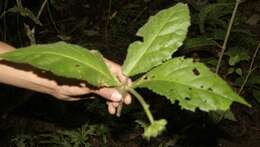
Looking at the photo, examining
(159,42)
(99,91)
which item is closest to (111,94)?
(99,91)

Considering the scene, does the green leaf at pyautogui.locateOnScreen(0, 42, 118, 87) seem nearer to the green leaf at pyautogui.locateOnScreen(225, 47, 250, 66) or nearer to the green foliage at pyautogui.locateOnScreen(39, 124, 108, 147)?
the green leaf at pyautogui.locateOnScreen(225, 47, 250, 66)

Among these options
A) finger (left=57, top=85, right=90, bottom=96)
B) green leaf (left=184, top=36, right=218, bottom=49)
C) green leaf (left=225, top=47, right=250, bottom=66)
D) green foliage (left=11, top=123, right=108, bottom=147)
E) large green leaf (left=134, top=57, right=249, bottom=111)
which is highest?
large green leaf (left=134, top=57, right=249, bottom=111)

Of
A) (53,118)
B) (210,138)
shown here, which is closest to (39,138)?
(53,118)

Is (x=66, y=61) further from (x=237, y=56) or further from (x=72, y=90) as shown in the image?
(x=237, y=56)

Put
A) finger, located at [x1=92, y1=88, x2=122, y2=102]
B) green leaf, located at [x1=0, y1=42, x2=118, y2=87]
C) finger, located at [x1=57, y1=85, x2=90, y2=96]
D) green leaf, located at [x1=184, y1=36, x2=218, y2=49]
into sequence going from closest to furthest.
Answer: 1. green leaf, located at [x1=0, y1=42, x2=118, y2=87]
2. finger, located at [x1=92, y1=88, x2=122, y2=102]
3. finger, located at [x1=57, y1=85, x2=90, y2=96]
4. green leaf, located at [x1=184, y1=36, x2=218, y2=49]

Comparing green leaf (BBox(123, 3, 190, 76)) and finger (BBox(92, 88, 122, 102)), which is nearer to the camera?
green leaf (BBox(123, 3, 190, 76))

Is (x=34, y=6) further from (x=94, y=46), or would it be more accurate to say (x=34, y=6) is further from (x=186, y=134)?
(x=186, y=134)

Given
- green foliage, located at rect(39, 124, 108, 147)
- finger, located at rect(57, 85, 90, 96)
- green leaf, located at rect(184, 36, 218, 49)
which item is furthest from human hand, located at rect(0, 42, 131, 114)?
green foliage, located at rect(39, 124, 108, 147)
